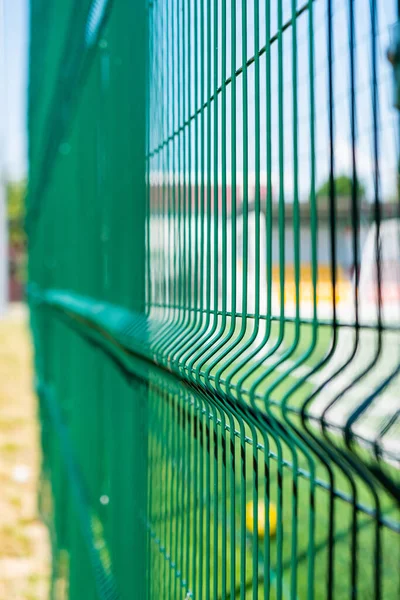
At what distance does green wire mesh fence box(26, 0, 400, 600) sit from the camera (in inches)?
34.7

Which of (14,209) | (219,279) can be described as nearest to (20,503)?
(219,279)

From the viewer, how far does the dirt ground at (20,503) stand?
5547mm

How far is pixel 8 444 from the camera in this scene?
9.84 metres

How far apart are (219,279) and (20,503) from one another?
638 centimetres

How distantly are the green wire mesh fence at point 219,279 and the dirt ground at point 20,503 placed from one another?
6.70 ft

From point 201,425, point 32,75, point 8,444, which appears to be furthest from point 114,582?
point 8,444

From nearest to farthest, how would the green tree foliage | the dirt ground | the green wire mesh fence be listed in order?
the green wire mesh fence
the dirt ground
the green tree foliage

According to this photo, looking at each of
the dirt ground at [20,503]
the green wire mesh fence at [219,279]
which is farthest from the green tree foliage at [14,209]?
the green wire mesh fence at [219,279]

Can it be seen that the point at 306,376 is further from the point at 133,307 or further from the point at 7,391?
the point at 7,391

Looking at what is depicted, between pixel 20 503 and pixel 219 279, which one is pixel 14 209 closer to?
pixel 20 503

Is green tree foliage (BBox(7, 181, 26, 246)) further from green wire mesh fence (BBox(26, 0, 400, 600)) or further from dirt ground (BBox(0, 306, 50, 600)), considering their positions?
green wire mesh fence (BBox(26, 0, 400, 600))

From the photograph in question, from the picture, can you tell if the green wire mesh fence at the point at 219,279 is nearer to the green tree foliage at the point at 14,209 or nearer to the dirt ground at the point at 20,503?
the dirt ground at the point at 20,503

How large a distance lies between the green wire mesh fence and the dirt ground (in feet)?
6.70

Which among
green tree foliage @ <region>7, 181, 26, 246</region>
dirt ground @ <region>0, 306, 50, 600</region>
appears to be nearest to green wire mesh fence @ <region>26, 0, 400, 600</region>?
dirt ground @ <region>0, 306, 50, 600</region>
